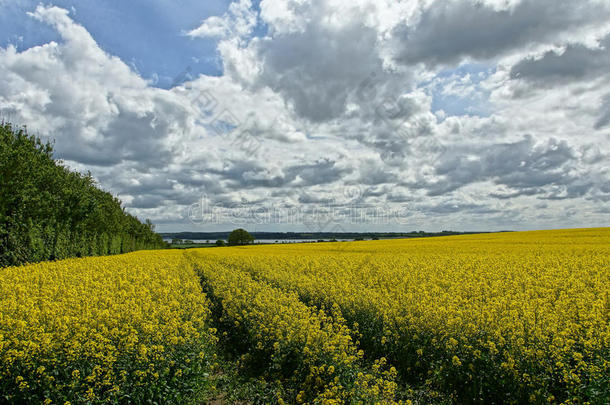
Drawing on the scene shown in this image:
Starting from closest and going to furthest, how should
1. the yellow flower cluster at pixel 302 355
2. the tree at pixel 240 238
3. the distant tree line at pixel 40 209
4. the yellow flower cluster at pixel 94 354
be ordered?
the yellow flower cluster at pixel 94 354 → the yellow flower cluster at pixel 302 355 → the distant tree line at pixel 40 209 → the tree at pixel 240 238

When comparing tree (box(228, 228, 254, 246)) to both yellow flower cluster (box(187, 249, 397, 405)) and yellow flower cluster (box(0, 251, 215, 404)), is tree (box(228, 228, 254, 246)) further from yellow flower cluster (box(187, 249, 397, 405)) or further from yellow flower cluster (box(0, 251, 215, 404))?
yellow flower cluster (box(0, 251, 215, 404))

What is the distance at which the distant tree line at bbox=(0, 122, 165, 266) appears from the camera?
22266mm

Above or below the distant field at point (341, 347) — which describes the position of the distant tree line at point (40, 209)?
above

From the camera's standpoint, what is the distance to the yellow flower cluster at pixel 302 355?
6.00 m

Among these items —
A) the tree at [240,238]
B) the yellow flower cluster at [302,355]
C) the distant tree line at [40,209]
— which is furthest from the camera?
the tree at [240,238]

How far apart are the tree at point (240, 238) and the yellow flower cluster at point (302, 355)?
91.4m

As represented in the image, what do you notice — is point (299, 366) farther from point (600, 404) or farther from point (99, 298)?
point (99, 298)

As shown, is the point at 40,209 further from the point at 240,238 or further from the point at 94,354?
the point at 240,238

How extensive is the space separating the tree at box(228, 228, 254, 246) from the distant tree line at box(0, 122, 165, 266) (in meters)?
59.0

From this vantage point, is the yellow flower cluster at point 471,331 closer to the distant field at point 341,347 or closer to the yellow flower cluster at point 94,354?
the distant field at point 341,347

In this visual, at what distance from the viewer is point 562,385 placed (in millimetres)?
5852

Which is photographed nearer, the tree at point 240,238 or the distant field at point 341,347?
the distant field at point 341,347

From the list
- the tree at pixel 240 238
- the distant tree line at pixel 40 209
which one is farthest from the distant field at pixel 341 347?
the tree at pixel 240 238

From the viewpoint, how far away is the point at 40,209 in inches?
993
